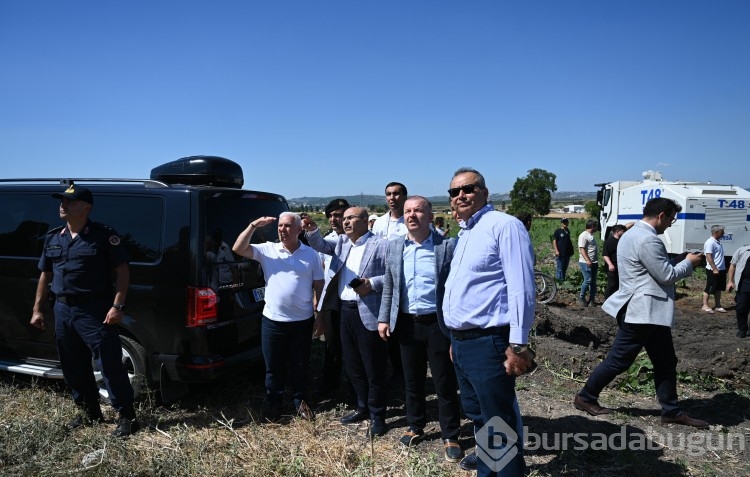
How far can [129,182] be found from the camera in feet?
14.3

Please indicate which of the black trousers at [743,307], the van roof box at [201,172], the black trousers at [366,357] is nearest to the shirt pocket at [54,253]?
the van roof box at [201,172]

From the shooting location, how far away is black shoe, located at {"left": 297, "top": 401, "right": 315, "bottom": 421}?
407cm

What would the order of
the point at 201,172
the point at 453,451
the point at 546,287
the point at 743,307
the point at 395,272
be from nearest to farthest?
the point at 453,451 → the point at 395,272 → the point at 201,172 → the point at 743,307 → the point at 546,287

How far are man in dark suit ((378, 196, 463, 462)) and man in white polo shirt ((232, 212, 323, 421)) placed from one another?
2.58 ft

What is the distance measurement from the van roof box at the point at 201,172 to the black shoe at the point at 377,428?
282 cm

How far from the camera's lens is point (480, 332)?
2.63m

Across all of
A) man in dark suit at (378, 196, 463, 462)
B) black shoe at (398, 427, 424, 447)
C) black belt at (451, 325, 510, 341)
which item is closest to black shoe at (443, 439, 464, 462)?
man in dark suit at (378, 196, 463, 462)

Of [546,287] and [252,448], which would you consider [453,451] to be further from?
[546,287]

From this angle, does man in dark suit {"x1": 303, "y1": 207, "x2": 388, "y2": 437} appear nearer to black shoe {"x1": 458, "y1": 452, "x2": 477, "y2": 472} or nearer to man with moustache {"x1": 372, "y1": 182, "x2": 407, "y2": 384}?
man with moustache {"x1": 372, "y1": 182, "x2": 407, "y2": 384}

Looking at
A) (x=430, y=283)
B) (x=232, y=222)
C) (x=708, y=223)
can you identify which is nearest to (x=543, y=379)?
(x=430, y=283)

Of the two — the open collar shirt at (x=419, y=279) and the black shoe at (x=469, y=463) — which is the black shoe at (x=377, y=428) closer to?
the black shoe at (x=469, y=463)

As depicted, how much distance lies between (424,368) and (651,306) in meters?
1.97

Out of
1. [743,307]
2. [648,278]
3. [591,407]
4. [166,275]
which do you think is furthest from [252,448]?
[743,307]

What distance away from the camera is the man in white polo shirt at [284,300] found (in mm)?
3951
